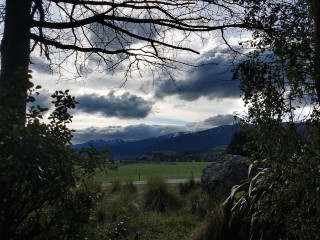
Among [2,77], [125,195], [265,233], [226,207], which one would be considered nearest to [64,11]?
[2,77]

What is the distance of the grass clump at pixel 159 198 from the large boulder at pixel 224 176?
1076mm

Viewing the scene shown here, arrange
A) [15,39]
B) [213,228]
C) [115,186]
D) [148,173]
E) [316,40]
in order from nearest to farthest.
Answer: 1. [316,40]
2. [15,39]
3. [213,228]
4. [115,186]
5. [148,173]

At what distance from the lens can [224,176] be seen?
10500 mm

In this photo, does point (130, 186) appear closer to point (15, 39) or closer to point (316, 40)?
point (15, 39)

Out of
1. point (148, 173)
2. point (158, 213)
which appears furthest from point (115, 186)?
point (148, 173)

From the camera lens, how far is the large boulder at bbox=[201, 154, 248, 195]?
34.1 feet

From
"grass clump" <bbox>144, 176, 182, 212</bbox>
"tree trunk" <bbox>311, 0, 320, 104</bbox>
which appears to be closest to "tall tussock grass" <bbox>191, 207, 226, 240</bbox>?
"tree trunk" <bbox>311, 0, 320, 104</bbox>

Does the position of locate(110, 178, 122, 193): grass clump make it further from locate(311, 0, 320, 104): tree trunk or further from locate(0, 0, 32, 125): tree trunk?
locate(311, 0, 320, 104): tree trunk

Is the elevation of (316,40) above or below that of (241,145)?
above

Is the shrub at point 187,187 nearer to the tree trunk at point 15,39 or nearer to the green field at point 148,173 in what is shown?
the green field at point 148,173

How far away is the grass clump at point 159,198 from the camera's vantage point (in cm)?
1020

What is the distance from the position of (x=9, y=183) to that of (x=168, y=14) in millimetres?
4237

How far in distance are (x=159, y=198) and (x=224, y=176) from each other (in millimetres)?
2032

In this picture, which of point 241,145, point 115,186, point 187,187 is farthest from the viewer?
point 115,186
